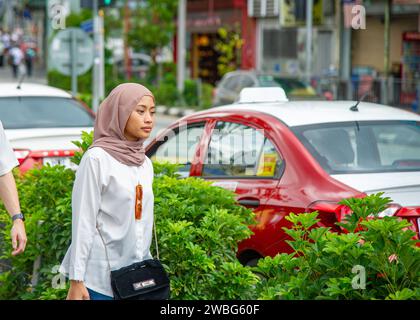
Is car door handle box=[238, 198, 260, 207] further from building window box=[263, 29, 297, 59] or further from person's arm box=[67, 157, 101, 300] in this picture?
→ building window box=[263, 29, 297, 59]

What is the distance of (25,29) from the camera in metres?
91.7

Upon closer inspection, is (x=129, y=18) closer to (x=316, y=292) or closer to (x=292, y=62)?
(x=292, y=62)

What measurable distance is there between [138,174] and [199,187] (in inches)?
63.9

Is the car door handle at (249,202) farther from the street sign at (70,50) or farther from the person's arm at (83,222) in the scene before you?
the street sign at (70,50)

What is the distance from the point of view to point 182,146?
28.0ft

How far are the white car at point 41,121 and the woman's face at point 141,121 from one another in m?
6.08

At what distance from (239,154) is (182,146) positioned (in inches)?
32.2

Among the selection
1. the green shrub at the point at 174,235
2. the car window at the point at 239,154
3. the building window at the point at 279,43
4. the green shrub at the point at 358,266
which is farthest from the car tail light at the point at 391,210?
the building window at the point at 279,43

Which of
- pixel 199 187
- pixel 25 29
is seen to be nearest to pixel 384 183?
pixel 199 187

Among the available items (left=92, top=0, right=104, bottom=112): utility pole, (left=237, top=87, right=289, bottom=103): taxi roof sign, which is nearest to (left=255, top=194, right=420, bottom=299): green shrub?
(left=237, top=87, right=289, bottom=103): taxi roof sign

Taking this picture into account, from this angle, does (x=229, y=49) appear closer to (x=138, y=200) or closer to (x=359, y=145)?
(x=359, y=145)

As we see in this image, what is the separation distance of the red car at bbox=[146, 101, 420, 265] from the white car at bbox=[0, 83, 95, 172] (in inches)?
102

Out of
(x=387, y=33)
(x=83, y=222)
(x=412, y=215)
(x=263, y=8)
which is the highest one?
(x=263, y=8)

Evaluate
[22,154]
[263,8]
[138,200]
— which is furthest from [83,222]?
[263,8]
